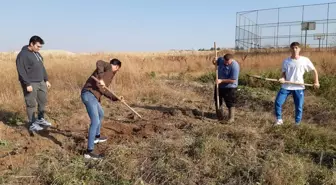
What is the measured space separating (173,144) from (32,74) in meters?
2.53

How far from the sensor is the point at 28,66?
5.55m

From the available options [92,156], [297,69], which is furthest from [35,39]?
[297,69]

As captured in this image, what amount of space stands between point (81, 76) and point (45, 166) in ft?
21.8

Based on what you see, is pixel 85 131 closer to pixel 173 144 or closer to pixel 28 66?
pixel 28 66

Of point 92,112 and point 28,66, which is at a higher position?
point 28,66

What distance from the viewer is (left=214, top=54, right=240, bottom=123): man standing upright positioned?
252 inches

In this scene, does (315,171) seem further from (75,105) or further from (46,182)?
(75,105)

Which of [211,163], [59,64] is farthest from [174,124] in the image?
[59,64]

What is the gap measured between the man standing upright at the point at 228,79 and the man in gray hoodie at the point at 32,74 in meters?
3.01

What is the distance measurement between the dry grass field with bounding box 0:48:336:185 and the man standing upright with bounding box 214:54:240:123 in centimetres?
34

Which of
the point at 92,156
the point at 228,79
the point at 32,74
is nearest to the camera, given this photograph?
the point at 92,156

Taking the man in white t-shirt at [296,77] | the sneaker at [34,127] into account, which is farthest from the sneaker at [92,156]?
the man in white t-shirt at [296,77]

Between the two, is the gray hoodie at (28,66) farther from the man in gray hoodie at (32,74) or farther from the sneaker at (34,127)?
the sneaker at (34,127)

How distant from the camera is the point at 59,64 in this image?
11953 millimetres
